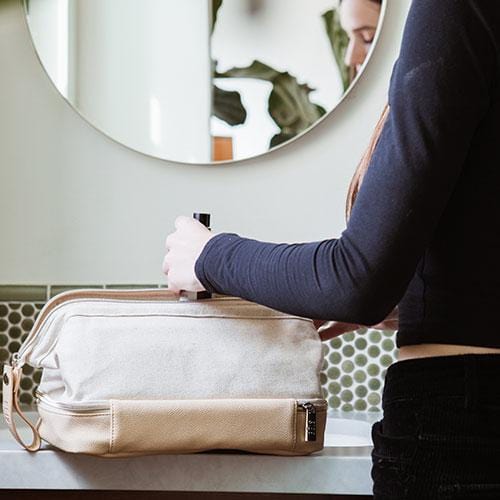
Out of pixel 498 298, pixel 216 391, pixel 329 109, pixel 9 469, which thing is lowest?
pixel 9 469

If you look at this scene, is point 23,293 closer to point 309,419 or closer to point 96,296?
point 96,296

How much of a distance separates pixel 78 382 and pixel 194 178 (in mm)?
781

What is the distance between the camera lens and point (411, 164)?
827 mm

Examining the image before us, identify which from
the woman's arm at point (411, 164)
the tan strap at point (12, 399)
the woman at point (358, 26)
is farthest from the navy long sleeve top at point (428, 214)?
the woman at point (358, 26)

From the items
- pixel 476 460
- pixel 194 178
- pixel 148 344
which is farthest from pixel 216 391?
pixel 194 178

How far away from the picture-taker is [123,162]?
1883mm

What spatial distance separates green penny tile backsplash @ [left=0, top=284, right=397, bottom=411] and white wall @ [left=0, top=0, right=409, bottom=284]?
156mm

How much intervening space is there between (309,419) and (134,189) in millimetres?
800

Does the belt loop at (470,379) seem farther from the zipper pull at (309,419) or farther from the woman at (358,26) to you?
the woman at (358,26)

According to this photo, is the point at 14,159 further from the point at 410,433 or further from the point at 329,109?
the point at 410,433

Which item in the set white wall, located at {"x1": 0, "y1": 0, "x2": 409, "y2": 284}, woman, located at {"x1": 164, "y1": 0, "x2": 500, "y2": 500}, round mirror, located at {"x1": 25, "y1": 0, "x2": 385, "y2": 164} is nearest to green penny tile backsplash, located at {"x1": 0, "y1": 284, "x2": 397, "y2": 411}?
white wall, located at {"x1": 0, "y1": 0, "x2": 409, "y2": 284}

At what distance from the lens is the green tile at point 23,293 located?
1851 millimetres

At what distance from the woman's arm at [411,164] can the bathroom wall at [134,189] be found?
974mm

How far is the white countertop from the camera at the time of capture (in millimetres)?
1220
